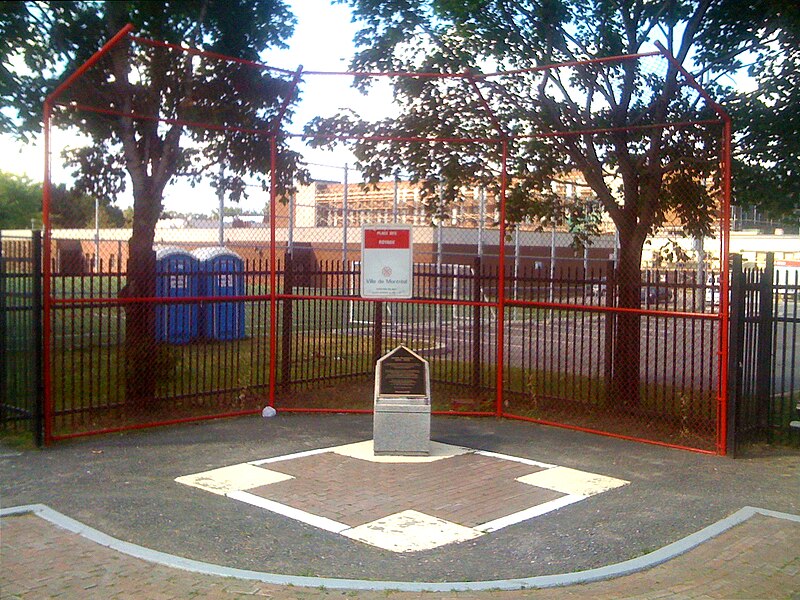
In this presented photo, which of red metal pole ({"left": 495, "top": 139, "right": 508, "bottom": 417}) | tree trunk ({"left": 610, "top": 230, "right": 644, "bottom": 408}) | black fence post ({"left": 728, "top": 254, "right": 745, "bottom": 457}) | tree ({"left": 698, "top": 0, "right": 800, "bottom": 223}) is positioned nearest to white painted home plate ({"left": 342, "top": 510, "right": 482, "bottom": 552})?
black fence post ({"left": 728, "top": 254, "right": 745, "bottom": 457})

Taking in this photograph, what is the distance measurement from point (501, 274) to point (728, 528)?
498 cm

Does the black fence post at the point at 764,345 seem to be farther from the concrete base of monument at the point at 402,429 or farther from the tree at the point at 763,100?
the concrete base of monument at the point at 402,429

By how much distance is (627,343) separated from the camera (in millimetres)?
10664

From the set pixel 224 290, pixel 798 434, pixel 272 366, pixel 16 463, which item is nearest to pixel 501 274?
pixel 272 366

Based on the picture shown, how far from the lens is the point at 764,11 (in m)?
10.8

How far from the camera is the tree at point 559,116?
35.3 ft

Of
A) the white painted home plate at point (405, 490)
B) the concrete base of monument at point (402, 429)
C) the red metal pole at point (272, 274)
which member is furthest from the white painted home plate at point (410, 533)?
the red metal pole at point (272, 274)

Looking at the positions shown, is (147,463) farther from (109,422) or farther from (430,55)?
(430,55)

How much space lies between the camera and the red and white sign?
34.0 ft

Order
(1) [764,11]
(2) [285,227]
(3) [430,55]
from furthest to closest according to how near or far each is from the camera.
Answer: (2) [285,227] → (3) [430,55] → (1) [764,11]

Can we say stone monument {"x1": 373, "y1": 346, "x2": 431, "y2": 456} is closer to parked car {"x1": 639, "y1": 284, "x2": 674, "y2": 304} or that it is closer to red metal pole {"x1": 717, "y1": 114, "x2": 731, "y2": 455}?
parked car {"x1": 639, "y1": 284, "x2": 674, "y2": 304}

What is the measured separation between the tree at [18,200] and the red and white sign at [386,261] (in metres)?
3.83

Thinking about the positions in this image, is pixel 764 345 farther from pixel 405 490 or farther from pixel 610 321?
pixel 405 490

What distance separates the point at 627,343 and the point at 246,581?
678 cm
